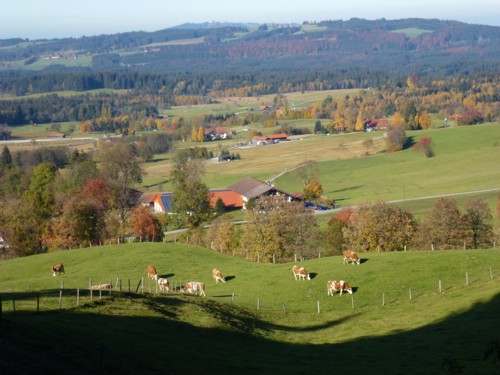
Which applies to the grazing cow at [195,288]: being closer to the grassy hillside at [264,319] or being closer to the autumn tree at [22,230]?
→ the grassy hillside at [264,319]

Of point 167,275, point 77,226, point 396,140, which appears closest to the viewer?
point 167,275

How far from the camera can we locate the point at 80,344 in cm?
2520

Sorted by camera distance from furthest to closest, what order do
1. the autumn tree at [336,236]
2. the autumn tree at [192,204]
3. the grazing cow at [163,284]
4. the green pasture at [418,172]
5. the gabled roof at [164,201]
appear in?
the green pasture at [418,172] < the gabled roof at [164,201] < the autumn tree at [192,204] < the autumn tree at [336,236] < the grazing cow at [163,284]

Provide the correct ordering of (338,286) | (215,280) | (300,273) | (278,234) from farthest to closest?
1. (278,234)
2. (215,280)
3. (300,273)
4. (338,286)

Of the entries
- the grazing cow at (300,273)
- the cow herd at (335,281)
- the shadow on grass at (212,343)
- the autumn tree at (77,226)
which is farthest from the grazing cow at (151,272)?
the autumn tree at (77,226)

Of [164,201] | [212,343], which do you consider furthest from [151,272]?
[164,201]

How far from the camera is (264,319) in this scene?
38.7 m

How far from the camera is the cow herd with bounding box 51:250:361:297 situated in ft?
142

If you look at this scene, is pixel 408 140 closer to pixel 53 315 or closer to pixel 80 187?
pixel 80 187

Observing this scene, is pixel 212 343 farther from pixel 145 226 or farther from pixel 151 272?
pixel 145 226

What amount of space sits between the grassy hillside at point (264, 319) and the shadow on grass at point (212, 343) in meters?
0.06

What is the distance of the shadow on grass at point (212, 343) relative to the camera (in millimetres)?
24000

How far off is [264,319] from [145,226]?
4326 centimetres

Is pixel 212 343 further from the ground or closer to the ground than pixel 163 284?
further from the ground
